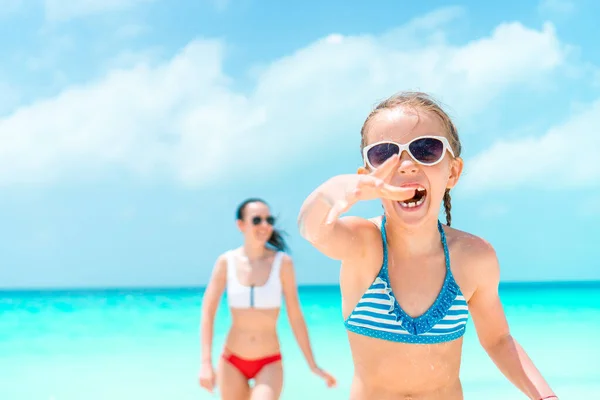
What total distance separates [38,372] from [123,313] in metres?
13.9

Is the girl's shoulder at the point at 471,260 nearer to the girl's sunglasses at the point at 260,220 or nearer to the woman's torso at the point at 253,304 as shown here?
the woman's torso at the point at 253,304

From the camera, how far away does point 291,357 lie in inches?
508

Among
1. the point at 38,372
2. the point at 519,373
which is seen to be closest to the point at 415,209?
the point at 519,373

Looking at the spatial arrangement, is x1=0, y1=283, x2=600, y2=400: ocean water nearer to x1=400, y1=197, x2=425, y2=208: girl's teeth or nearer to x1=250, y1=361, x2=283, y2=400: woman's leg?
x1=250, y1=361, x2=283, y2=400: woman's leg

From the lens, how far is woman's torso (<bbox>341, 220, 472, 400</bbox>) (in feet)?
8.04

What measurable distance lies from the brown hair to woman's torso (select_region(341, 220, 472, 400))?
1.46 feet

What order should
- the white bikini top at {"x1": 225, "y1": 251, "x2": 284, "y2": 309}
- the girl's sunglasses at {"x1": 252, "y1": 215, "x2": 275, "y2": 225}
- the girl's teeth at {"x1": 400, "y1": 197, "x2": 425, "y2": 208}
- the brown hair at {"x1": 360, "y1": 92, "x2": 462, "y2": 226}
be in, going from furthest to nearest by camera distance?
the girl's sunglasses at {"x1": 252, "y1": 215, "x2": 275, "y2": 225} < the white bikini top at {"x1": 225, "y1": 251, "x2": 284, "y2": 309} < the brown hair at {"x1": 360, "y1": 92, "x2": 462, "y2": 226} < the girl's teeth at {"x1": 400, "y1": 197, "x2": 425, "y2": 208}

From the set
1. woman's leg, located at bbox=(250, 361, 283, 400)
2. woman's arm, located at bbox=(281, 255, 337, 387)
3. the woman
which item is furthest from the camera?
woman's arm, located at bbox=(281, 255, 337, 387)

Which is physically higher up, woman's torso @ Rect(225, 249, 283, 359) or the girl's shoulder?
woman's torso @ Rect(225, 249, 283, 359)

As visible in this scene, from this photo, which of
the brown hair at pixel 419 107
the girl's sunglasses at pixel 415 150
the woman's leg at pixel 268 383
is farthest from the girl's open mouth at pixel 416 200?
the woman's leg at pixel 268 383

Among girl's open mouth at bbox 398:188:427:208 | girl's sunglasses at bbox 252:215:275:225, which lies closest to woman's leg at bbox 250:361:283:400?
girl's sunglasses at bbox 252:215:275:225

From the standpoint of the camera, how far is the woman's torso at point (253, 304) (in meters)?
5.48

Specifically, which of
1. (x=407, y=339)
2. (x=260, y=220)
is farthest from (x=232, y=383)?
(x=407, y=339)

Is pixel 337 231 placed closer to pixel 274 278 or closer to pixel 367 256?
pixel 367 256
